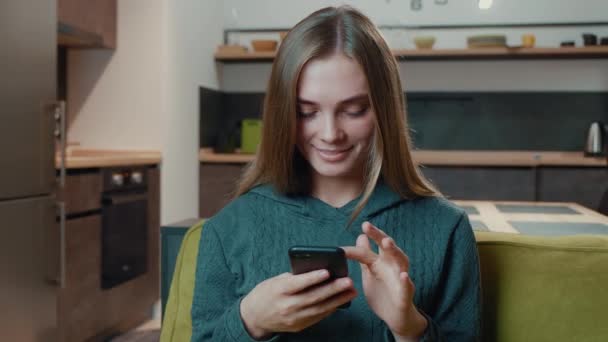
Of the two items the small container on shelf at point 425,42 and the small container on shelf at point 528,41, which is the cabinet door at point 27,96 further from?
the small container on shelf at point 528,41

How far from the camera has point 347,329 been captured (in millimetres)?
1059

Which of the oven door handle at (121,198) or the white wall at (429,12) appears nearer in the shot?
the oven door handle at (121,198)

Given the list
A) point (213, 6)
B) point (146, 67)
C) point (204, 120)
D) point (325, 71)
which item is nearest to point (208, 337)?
point (325, 71)

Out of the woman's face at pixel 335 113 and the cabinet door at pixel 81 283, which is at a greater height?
the woman's face at pixel 335 113

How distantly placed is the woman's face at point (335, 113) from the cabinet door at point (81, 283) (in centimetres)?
195

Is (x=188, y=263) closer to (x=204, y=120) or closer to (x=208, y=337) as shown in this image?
(x=208, y=337)

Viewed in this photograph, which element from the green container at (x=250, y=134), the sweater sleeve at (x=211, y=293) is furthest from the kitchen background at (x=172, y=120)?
the sweater sleeve at (x=211, y=293)

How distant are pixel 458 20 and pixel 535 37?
515 mm

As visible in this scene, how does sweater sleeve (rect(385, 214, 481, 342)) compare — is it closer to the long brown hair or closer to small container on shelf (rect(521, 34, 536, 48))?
the long brown hair

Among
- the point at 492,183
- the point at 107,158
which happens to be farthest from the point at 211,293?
the point at 492,183

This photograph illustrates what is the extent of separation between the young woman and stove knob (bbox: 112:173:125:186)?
205cm

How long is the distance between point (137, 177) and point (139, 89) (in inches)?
23.5

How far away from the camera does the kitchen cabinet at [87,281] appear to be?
278 cm

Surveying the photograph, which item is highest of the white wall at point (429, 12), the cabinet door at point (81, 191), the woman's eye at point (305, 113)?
the white wall at point (429, 12)
